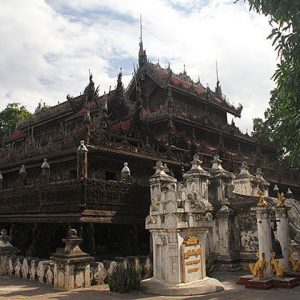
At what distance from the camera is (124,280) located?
1130 cm

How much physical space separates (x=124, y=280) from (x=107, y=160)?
8.59 meters

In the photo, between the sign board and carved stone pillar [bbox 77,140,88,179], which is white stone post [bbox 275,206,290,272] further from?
carved stone pillar [bbox 77,140,88,179]

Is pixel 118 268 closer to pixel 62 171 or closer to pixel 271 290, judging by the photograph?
pixel 271 290

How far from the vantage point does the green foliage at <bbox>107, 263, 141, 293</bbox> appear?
11.3m

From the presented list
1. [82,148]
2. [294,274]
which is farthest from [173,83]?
[294,274]

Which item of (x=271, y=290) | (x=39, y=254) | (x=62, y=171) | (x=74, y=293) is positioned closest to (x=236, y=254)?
(x=271, y=290)

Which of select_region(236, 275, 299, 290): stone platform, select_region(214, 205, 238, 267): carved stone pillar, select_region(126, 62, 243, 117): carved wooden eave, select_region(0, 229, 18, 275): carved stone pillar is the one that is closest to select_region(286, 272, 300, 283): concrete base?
select_region(236, 275, 299, 290): stone platform

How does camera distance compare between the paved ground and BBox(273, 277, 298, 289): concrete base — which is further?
BBox(273, 277, 298, 289): concrete base

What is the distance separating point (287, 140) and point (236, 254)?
21.9ft

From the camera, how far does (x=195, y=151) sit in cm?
2333

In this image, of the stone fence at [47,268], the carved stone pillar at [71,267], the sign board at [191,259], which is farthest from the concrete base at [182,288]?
the stone fence at [47,268]

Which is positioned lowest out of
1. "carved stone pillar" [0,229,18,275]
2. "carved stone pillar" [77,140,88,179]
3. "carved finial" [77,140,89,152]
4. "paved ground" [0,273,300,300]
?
"paved ground" [0,273,300,300]

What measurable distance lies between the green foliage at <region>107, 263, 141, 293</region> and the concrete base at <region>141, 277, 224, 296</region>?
0.89 ft

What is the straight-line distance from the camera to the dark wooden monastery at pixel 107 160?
15602 millimetres
